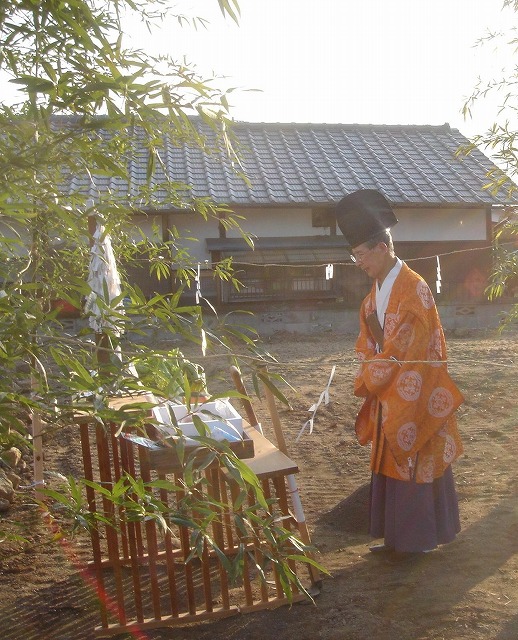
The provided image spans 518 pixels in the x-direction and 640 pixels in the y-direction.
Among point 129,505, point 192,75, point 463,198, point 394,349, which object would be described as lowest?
point 129,505

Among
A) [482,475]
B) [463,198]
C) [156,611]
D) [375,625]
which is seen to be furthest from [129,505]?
[463,198]

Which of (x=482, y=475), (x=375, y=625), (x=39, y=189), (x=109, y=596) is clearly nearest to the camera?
(x=39, y=189)

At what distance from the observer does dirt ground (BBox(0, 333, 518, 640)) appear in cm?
314

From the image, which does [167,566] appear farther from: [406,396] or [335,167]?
[335,167]

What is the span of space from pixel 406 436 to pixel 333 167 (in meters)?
11.9

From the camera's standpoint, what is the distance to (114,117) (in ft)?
5.94

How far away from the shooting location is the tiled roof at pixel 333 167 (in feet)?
44.4

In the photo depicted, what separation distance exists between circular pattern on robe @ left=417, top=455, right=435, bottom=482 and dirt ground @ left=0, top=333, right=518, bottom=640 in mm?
444

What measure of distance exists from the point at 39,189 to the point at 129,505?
0.92m

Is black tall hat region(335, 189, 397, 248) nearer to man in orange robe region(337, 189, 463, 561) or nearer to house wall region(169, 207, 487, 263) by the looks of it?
man in orange robe region(337, 189, 463, 561)

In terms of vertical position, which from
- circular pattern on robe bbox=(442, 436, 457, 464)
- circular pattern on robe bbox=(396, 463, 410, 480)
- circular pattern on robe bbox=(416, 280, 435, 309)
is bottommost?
circular pattern on robe bbox=(396, 463, 410, 480)

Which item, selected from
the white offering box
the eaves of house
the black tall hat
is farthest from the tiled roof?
the white offering box

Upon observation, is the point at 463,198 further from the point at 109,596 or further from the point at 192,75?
the point at 192,75

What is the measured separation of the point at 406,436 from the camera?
12.1ft
